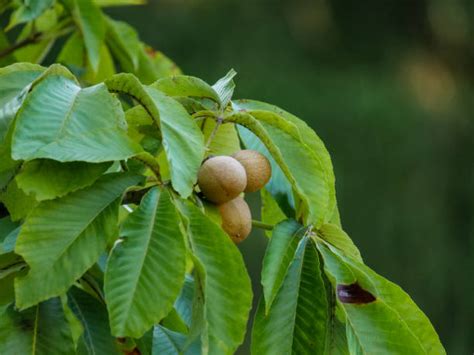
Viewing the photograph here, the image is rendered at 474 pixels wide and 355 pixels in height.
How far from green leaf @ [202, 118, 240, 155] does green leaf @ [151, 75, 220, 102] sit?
0.05 m

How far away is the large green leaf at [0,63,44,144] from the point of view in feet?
1.90

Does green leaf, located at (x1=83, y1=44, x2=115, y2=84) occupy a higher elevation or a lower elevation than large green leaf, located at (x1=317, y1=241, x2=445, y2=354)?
lower

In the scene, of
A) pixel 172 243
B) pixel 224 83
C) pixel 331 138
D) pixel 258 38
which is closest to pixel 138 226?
pixel 172 243

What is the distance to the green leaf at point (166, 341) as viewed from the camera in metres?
0.63

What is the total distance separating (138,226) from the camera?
55 centimetres

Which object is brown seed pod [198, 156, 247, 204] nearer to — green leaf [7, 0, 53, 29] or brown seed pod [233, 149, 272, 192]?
brown seed pod [233, 149, 272, 192]

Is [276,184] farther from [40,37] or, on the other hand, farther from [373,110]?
[373,110]

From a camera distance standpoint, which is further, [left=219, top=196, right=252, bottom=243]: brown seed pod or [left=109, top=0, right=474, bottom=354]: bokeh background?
[left=109, top=0, right=474, bottom=354]: bokeh background

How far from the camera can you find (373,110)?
452 centimetres

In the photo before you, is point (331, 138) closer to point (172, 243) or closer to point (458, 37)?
point (458, 37)

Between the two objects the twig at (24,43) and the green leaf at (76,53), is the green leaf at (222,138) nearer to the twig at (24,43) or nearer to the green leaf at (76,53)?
the twig at (24,43)

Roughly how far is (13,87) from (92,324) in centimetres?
16

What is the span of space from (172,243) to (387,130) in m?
4.08

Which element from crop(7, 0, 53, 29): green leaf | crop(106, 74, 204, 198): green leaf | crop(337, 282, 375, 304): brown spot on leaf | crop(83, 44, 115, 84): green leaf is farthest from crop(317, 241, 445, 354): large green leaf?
crop(83, 44, 115, 84): green leaf
